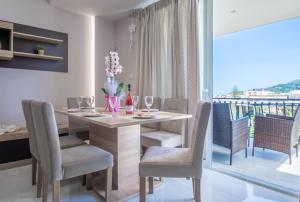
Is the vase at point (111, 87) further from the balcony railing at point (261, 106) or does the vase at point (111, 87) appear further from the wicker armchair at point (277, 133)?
the wicker armchair at point (277, 133)

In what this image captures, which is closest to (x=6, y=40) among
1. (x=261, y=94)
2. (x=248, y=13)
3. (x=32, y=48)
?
(x=32, y=48)

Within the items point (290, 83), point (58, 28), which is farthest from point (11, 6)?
point (290, 83)

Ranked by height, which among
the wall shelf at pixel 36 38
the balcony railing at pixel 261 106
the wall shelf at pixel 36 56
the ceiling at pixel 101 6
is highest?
the ceiling at pixel 101 6

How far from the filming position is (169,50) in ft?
10.4

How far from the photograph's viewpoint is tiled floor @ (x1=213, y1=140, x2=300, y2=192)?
234 cm

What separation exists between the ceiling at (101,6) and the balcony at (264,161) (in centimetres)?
215

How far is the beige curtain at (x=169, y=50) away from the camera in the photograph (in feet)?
9.23

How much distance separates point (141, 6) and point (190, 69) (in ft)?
5.39

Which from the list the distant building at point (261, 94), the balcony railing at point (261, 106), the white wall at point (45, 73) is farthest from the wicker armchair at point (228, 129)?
the white wall at point (45, 73)

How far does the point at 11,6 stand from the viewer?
3.22 metres

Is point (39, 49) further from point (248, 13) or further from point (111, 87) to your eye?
point (248, 13)

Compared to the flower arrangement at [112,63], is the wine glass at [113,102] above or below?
below

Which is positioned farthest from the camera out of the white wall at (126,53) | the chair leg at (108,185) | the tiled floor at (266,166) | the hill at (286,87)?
the white wall at (126,53)

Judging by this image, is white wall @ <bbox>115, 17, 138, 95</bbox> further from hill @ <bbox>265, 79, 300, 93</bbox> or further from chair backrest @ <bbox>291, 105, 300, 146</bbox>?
chair backrest @ <bbox>291, 105, 300, 146</bbox>
